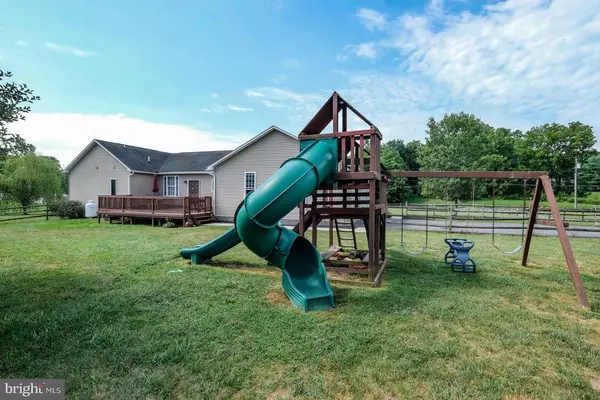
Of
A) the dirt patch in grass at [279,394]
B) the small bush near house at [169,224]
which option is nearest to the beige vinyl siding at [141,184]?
the small bush near house at [169,224]

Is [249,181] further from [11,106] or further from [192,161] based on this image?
[11,106]

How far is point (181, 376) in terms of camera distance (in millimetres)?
→ 3076

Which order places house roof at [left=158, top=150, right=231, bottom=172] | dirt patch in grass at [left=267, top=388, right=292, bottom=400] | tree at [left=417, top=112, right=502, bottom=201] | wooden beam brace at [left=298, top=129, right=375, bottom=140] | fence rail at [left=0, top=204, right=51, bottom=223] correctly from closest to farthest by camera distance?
1. dirt patch in grass at [left=267, top=388, right=292, bottom=400]
2. wooden beam brace at [left=298, top=129, right=375, bottom=140]
3. fence rail at [left=0, top=204, right=51, bottom=223]
4. house roof at [left=158, top=150, right=231, bottom=172]
5. tree at [left=417, top=112, right=502, bottom=201]

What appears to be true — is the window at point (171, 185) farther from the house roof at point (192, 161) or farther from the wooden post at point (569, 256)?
the wooden post at point (569, 256)

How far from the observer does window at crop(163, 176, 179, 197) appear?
2170 cm

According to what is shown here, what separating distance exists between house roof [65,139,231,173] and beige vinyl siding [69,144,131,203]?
33 cm

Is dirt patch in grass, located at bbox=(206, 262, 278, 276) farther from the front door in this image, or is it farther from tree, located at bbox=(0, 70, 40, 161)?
the front door

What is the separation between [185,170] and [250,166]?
19.1 feet

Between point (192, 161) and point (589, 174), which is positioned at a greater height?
point (589, 174)

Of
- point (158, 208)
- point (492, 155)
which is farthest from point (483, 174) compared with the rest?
point (492, 155)

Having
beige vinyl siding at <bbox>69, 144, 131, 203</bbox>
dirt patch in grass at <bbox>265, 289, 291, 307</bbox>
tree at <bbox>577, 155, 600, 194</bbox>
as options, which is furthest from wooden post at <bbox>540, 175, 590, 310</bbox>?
tree at <bbox>577, 155, 600, 194</bbox>

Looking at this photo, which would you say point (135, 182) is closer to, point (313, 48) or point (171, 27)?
point (171, 27)

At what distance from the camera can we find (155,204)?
683 inches

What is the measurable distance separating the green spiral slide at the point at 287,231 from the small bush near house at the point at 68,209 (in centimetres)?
2049
